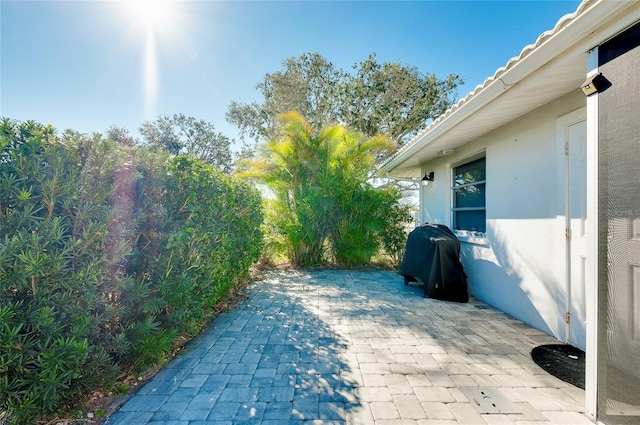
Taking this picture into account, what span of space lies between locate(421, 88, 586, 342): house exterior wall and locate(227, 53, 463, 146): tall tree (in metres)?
9.60

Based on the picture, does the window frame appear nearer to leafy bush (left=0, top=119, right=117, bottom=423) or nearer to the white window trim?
the white window trim

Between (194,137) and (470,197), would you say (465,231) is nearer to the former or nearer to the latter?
(470,197)

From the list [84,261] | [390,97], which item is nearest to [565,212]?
[84,261]

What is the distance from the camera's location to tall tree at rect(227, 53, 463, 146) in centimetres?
1391

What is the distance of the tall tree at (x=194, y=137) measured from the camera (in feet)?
75.0

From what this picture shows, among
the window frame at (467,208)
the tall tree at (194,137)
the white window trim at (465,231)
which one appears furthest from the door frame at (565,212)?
the tall tree at (194,137)

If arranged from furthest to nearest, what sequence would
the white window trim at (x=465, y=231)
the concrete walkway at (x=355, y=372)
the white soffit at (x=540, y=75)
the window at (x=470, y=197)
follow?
the window at (x=470, y=197), the white window trim at (x=465, y=231), the concrete walkway at (x=355, y=372), the white soffit at (x=540, y=75)

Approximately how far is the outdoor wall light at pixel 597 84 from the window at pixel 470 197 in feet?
10.6

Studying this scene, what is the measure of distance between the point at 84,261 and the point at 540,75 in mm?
4132

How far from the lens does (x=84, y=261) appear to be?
199 cm

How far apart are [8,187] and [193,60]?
25.5 feet

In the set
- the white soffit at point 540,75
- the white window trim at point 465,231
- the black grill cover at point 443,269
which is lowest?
the black grill cover at point 443,269

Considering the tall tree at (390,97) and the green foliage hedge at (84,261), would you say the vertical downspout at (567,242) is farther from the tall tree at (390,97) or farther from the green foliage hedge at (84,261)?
the tall tree at (390,97)

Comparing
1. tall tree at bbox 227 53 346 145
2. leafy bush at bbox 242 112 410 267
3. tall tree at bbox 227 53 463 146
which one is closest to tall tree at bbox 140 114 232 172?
tall tree at bbox 227 53 463 146
